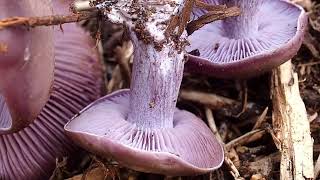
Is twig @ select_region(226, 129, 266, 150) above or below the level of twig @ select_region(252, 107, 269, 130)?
below

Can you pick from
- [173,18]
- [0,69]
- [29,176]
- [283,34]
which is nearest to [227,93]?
[283,34]

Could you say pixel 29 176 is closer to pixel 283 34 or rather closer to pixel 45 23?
pixel 45 23

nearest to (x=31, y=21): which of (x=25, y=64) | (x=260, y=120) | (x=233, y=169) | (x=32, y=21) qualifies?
(x=32, y=21)

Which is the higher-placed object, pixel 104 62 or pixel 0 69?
pixel 0 69

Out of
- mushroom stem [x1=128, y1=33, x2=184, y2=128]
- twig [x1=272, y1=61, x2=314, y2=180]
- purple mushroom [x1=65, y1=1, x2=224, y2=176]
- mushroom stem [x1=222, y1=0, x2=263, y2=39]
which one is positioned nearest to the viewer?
purple mushroom [x1=65, y1=1, x2=224, y2=176]

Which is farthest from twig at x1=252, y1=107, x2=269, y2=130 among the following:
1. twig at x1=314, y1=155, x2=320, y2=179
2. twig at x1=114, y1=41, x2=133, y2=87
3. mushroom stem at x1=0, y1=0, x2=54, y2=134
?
mushroom stem at x1=0, y1=0, x2=54, y2=134

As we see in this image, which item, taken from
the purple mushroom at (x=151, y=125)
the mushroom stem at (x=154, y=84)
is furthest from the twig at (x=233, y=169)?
the mushroom stem at (x=154, y=84)

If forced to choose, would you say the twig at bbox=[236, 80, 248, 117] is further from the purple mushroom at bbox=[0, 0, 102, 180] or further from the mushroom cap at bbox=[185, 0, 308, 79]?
the purple mushroom at bbox=[0, 0, 102, 180]
